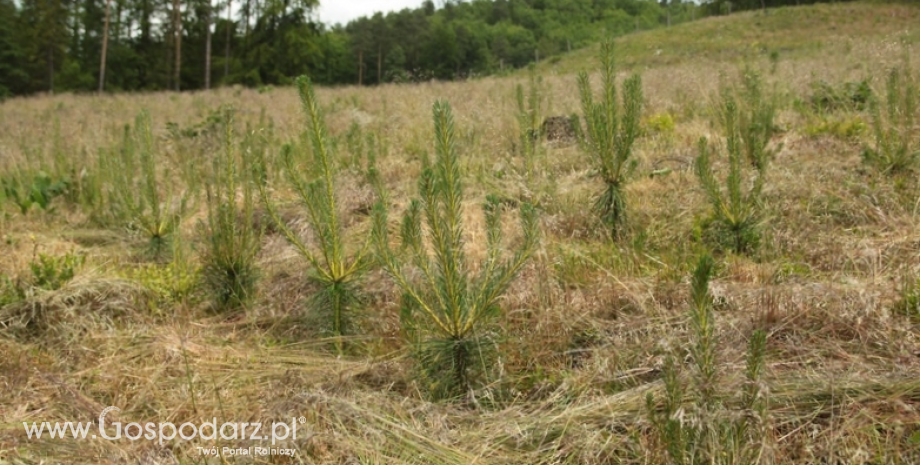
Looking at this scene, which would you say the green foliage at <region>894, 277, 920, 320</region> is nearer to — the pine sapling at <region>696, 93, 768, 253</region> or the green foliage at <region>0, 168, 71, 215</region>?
the pine sapling at <region>696, 93, 768, 253</region>

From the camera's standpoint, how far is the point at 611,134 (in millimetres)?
2969

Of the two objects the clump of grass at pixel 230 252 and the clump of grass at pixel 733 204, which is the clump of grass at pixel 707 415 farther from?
the clump of grass at pixel 230 252

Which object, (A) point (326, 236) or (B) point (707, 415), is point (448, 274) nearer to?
(A) point (326, 236)

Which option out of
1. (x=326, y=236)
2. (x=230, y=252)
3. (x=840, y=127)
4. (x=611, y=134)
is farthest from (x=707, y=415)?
(x=840, y=127)

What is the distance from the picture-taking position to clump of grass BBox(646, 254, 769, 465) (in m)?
1.36

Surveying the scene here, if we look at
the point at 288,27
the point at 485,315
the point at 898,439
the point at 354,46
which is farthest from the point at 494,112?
the point at 354,46

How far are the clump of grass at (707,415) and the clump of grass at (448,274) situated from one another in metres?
0.64

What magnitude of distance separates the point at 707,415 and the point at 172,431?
64.3 inches

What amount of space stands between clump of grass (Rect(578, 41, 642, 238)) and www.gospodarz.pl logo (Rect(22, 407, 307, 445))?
2.01m

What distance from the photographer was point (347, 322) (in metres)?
2.46

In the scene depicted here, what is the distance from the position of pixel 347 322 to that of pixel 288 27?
29.4 metres

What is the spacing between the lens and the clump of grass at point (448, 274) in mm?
1854

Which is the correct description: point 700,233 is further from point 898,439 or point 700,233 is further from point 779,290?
point 898,439

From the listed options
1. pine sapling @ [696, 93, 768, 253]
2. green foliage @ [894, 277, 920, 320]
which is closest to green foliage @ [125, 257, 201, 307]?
pine sapling @ [696, 93, 768, 253]
